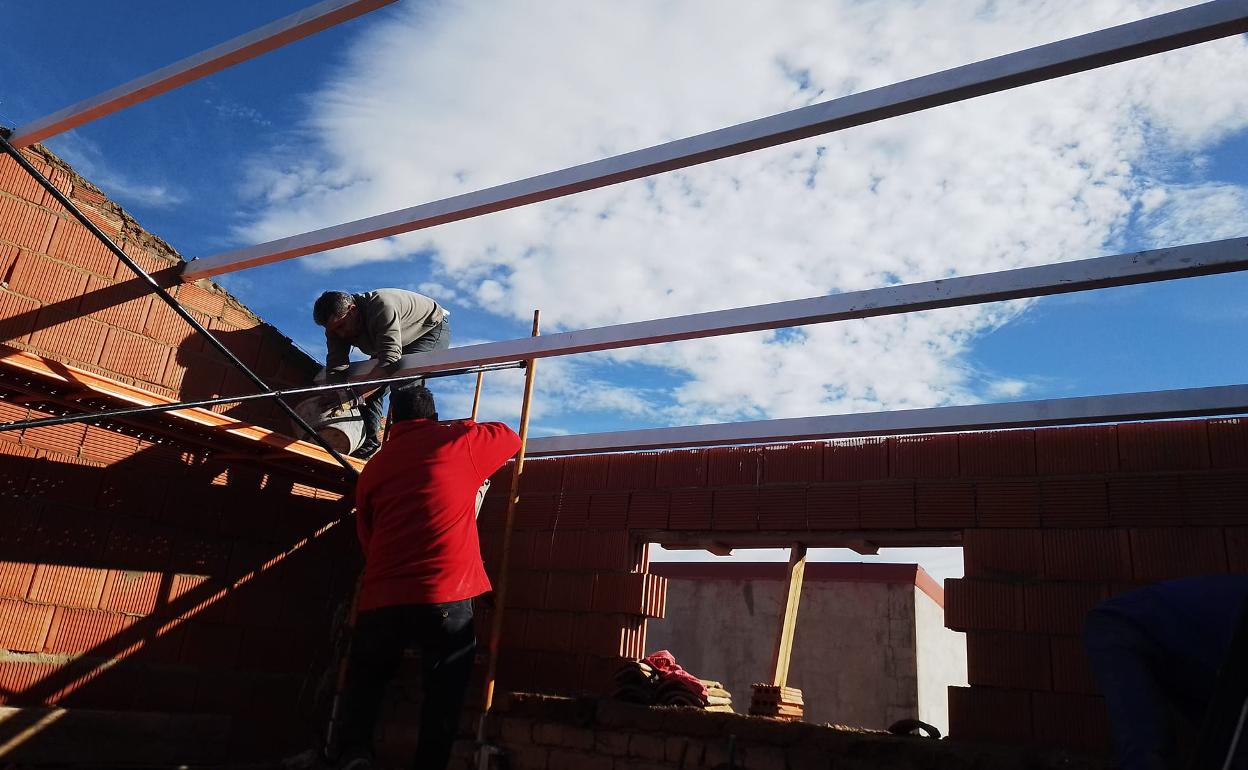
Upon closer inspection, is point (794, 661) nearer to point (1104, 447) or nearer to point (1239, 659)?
point (1104, 447)

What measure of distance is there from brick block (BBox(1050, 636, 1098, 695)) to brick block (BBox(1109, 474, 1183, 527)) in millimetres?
543

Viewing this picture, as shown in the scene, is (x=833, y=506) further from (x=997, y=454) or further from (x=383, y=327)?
(x=383, y=327)

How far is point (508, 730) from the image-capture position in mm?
4484

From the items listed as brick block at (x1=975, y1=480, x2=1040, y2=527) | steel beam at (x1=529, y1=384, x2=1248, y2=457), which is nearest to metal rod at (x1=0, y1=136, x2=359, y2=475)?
steel beam at (x1=529, y1=384, x2=1248, y2=457)

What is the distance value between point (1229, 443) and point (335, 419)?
4193mm

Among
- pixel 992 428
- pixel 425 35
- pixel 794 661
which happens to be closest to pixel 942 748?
pixel 992 428

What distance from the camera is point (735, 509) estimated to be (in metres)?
4.61

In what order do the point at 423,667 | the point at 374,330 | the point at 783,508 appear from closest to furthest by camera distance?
the point at 423,667, the point at 783,508, the point at 374,330

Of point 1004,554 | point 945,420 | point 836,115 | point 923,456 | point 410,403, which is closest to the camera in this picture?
point 836,115

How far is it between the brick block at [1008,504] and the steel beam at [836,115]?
178 centimetres

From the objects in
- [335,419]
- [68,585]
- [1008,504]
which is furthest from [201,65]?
[1008,504]

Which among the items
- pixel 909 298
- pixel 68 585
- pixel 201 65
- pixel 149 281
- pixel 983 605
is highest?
pixel 201 65

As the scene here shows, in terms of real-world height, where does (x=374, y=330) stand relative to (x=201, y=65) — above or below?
below

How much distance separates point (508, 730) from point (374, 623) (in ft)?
5.92
